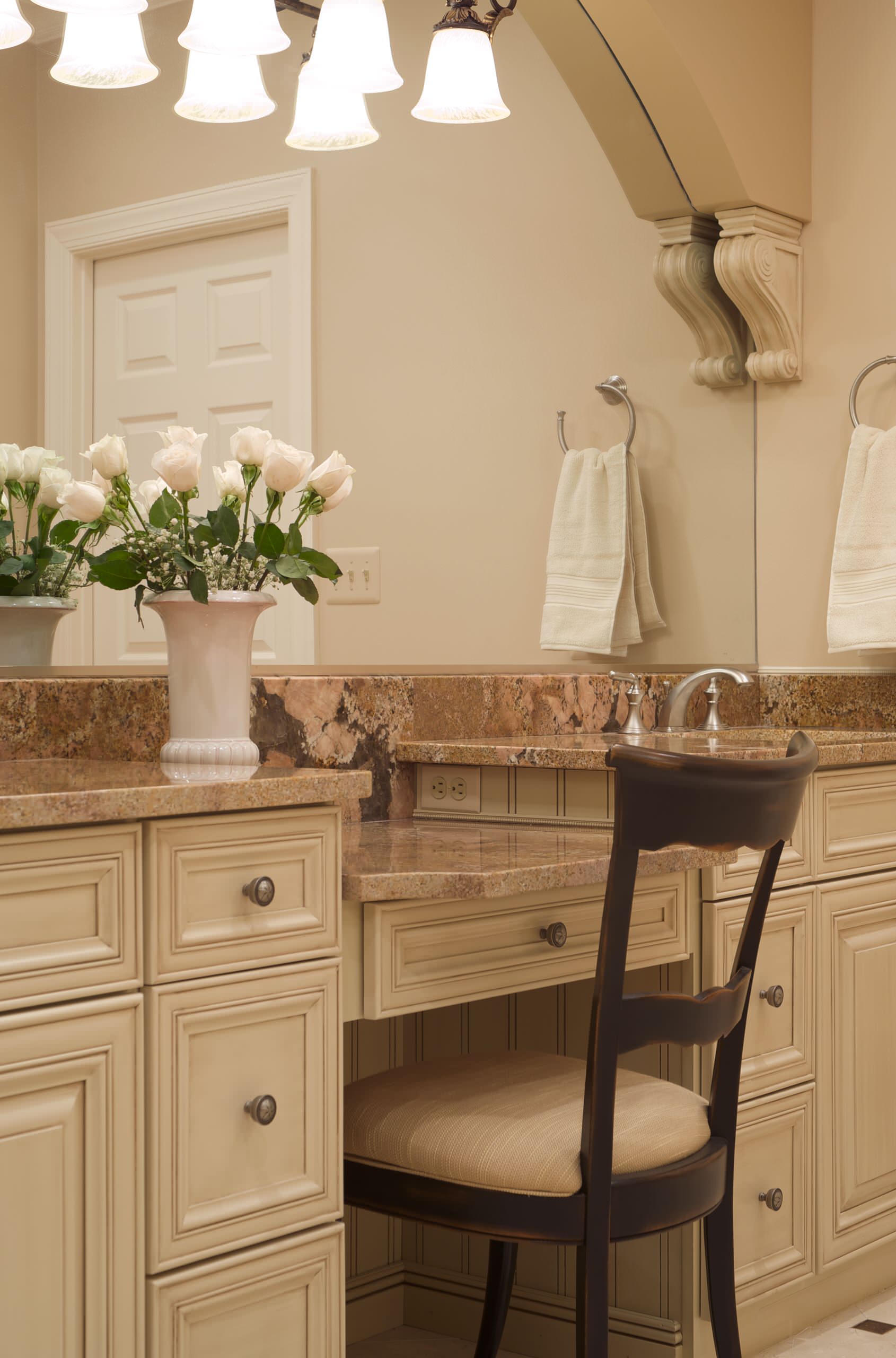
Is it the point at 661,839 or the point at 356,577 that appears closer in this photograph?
the point at 661,839

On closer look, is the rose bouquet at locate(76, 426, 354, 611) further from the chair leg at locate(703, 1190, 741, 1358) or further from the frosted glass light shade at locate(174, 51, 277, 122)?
the chair leg at locate(703, 1190, 741, 1358)

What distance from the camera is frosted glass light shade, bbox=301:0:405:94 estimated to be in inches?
82.9

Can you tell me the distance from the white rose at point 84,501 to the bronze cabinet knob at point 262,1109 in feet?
2.05

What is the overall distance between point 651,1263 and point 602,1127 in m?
0.68

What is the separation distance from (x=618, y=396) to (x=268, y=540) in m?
1.18

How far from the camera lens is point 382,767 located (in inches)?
84.4

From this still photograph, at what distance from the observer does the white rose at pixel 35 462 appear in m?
1.71

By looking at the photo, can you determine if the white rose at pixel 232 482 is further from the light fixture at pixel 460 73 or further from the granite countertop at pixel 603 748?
the light fixture at pixel 460 73

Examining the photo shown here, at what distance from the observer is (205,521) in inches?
65.4

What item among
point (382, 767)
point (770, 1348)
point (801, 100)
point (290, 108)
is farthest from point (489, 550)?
point (770, 1348)

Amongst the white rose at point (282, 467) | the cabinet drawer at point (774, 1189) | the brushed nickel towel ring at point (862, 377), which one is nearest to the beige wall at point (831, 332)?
the brushed nickel towel ring at point (862, 377)

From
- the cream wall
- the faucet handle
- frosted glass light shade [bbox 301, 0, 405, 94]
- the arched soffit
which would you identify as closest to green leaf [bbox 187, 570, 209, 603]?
the cream wall

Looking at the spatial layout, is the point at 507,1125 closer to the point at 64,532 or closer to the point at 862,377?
the point at 64,532

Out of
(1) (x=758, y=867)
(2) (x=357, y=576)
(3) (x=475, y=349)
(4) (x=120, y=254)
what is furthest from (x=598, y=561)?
(4) (x=120, y=254)
